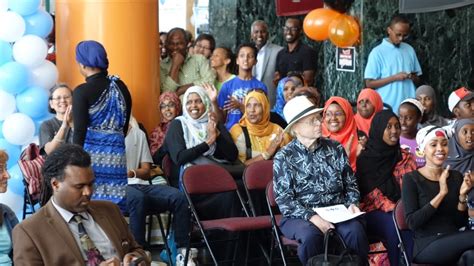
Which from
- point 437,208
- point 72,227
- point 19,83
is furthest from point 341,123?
point 72,227

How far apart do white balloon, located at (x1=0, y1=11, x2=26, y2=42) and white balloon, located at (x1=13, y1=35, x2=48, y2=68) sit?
6 centimetres

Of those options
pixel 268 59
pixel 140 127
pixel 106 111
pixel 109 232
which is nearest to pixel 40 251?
pixel 109 232

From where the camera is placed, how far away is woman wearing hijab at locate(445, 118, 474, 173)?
7824mm

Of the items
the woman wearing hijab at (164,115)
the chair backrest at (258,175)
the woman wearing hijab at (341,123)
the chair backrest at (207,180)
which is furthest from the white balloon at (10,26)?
the woman wearing hijab at (341,123)

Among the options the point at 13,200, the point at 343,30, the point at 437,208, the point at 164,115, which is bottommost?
the point at 13,200

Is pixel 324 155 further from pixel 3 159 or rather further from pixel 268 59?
pixel 268 59

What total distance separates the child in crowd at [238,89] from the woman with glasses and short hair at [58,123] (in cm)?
145

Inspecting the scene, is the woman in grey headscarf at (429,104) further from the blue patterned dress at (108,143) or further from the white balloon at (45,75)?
the white balloon at (45,75)

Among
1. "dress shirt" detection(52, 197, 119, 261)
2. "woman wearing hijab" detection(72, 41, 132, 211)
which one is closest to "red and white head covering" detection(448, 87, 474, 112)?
"woman wearing hijab" detection(72, 41, 132, 211)

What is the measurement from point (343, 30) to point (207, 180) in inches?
110

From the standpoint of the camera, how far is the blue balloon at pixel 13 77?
26.6 ft

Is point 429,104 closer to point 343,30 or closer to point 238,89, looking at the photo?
point 343,30

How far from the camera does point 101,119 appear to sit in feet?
23.7

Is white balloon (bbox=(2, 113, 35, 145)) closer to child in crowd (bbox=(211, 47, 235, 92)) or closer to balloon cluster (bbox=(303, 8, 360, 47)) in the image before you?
child in crowd (bbox=(211, 47, 235, 92))
